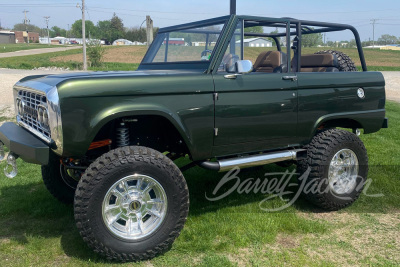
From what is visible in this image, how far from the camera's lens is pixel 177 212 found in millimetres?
3336

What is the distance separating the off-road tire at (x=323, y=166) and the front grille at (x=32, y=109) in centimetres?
262

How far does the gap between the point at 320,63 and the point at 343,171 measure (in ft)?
4.73

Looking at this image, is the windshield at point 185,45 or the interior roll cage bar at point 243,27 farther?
Answer: the windshield at point 185,45

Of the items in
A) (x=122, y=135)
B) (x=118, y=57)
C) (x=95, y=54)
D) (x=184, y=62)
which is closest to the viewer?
(x=122, y=135)

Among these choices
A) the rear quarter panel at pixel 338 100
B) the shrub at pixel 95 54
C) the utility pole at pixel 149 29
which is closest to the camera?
the rear quarter panel at pixel 338 100

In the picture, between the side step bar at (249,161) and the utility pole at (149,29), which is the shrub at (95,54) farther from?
the side step bar at (249,161)

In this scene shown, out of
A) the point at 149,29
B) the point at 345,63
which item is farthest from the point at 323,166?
the point at 149,29

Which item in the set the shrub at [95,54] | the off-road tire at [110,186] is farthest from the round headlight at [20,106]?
the shrub at [95,54]

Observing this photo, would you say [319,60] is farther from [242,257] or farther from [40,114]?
[40,114]

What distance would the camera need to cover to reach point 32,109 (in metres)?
3.53

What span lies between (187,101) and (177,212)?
0.94 meters

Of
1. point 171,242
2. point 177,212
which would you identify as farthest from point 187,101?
point 171,242

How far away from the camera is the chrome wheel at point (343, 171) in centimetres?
436

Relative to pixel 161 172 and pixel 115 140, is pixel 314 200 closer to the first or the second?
pixel 161 172
